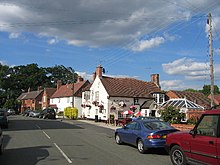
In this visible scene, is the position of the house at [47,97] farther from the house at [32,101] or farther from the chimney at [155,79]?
the chimney at [155,79]

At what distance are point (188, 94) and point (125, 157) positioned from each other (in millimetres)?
43578

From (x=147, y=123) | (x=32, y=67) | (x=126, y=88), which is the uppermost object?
(x=32, y=67)

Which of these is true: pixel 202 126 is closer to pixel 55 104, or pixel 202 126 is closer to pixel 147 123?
pixel 147 123

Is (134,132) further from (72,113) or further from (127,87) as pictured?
(72,113)

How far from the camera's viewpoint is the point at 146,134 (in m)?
11.7

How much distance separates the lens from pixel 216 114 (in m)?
7.52

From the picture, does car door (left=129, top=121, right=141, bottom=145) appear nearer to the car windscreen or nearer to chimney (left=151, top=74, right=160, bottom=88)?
the car windscreen

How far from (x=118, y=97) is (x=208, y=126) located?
35272 mm

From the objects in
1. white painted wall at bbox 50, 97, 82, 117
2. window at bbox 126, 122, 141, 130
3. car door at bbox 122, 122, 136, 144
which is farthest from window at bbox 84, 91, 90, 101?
window at bbox 126, 122, 141, 130

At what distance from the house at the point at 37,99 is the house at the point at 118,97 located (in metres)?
34.4

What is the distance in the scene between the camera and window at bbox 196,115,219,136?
294 inches

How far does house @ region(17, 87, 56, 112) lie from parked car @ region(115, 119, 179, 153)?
227 feet

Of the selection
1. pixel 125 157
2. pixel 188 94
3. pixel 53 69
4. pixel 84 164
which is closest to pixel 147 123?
pixel 125 157

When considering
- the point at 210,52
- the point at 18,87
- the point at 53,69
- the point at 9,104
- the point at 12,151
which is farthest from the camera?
the point at 53,69
